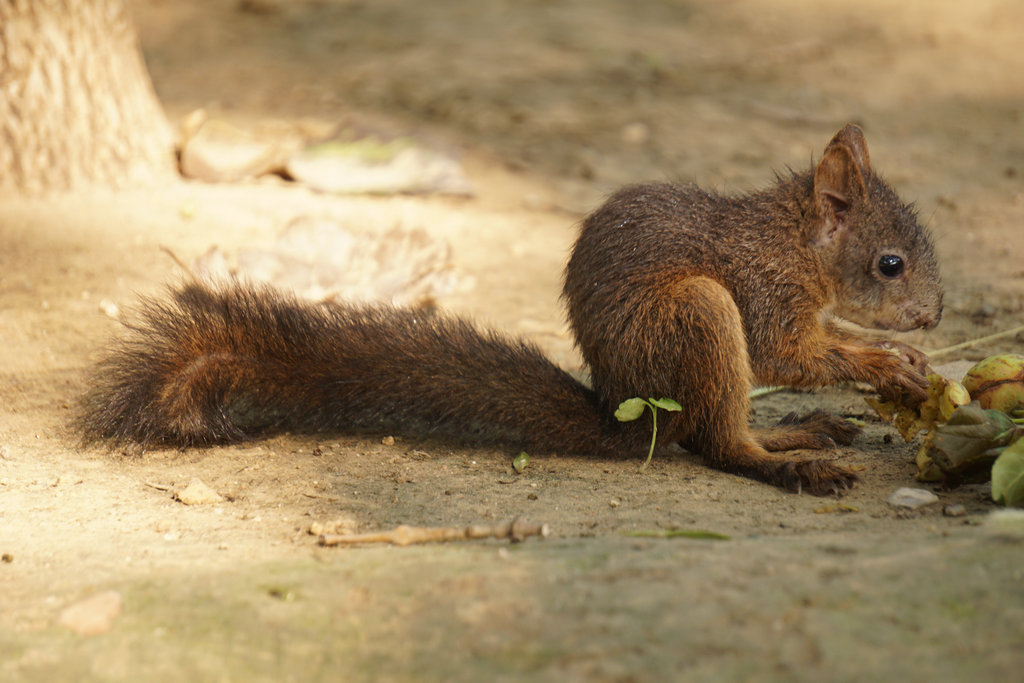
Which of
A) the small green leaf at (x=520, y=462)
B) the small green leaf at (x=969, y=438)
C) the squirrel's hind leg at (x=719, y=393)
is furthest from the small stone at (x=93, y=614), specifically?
the small green leaf at (x=969, y=438)

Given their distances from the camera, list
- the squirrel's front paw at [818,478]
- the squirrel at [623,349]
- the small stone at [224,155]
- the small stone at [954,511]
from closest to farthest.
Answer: the small stone at [954,511], the squirrel's front paw at [818,478], the squirrel at [623,349], the small stone at [224,155]

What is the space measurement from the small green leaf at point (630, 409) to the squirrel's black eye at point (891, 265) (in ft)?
3.26

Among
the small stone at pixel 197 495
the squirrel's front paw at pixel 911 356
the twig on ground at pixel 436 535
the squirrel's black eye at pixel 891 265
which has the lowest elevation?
the small stone at pixel 197 495

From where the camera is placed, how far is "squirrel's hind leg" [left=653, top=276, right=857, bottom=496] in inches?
108

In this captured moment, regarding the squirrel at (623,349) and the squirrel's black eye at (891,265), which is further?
the squirrel's black eye at (891,265)

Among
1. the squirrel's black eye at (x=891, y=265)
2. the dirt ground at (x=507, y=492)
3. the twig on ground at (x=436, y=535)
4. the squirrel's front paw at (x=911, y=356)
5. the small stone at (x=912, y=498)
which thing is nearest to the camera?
the dirt ground at (x=507, y=492)

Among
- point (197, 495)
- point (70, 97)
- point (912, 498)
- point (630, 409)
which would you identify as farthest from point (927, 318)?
point (70, 97)

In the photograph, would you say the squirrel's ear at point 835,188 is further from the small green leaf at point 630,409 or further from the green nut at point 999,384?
the small green leaf at point 630,409

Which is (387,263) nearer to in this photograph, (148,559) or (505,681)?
(148,559)

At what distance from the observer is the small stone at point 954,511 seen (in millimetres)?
2391

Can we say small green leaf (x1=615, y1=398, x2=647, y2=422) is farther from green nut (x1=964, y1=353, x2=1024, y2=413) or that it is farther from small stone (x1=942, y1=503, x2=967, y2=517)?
green nut (x1=964, y1=353, x2=1024, y2=413)

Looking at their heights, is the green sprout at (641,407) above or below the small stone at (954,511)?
above

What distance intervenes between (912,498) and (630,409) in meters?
0.81

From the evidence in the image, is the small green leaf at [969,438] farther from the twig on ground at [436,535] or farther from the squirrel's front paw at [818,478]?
the twig on ground at [436,535]
